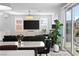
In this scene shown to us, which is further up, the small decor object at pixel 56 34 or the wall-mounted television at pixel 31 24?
the wall-mounted television at pixel 31 24

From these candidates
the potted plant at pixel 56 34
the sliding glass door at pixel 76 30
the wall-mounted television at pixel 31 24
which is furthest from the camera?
the wall-mounted television at pixel 31 24

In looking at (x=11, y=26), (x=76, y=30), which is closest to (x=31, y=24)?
(x=11, y=26)

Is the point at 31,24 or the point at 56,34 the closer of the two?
the point at 56,34

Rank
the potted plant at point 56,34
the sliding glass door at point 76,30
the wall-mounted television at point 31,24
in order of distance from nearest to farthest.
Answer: the sliding glass door at point 76,30 < the potted plant at point 56,34 < the wall-mounted television at point 31,24

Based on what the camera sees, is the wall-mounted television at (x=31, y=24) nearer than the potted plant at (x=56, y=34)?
No

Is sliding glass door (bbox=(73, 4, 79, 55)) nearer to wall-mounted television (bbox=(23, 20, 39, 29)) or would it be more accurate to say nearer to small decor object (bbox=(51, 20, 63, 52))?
small decor object (bbox=(51, 20, 63, 52))

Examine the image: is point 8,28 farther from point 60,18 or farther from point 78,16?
point 78,16

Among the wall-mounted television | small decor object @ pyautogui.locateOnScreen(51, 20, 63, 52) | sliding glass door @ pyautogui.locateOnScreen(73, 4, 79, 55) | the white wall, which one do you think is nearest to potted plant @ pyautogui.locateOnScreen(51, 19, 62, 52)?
small decor object @ pyautogui.locateOnScreen(51, 20, 63, 52)

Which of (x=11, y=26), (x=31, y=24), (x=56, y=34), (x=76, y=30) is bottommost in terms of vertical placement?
(x=56, y=34)

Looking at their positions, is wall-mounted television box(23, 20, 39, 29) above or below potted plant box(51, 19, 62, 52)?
above

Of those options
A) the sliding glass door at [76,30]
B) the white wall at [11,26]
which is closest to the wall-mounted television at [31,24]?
the white wall at [11,26]

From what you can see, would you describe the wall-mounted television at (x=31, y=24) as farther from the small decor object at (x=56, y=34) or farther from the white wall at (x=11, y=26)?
the small decor object at (x=56, y=34)

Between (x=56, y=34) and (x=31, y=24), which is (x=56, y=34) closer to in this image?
(x=56, y=34)

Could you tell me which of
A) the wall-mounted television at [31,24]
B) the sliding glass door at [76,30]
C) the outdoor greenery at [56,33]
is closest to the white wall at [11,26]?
the wall-mounted television at [31,24]
